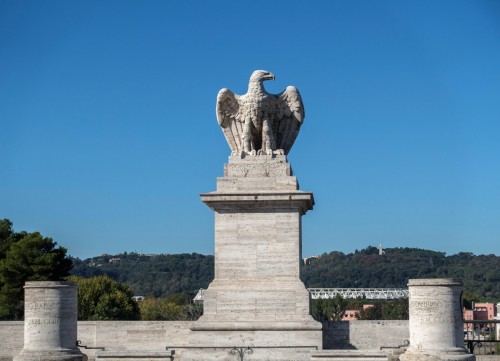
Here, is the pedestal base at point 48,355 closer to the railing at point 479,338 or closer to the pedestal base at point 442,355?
the pedestal base at point 442,355

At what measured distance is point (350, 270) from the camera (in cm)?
16838

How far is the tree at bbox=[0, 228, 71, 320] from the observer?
4481 centimetres

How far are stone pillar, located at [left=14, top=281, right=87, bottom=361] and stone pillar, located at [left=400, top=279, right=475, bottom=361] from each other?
793 cm

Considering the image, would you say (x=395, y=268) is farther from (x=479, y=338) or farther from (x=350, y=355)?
(x=350, y=355)

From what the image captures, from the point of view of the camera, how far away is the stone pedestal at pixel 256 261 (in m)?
25.0

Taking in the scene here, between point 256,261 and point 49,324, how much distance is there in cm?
541

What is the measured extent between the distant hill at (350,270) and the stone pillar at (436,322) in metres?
113

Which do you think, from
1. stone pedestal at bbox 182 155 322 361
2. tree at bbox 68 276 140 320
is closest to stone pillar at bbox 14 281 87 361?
stone pedestal at bbox 182 155 322 361

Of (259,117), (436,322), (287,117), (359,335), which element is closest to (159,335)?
(359,335)

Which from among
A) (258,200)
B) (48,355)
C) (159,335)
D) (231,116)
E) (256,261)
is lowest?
(48,355)

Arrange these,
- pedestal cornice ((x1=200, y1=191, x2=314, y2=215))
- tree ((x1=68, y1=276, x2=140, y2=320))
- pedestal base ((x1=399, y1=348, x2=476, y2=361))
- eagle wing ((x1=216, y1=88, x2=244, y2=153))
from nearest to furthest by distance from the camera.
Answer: pedestal base ((x1=399, y1=348, x2=476, y2=361)), pedestal cornice ((x1=200, y1=191, x2=314, y2=215)), eagle wing ((x1=216, y1=88, x2=244, y2=153)), tree ((x1=68, y1=276, x2=140, y2=320))

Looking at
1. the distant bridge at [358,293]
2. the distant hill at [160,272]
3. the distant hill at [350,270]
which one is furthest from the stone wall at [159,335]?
the distant hill at [350,270]

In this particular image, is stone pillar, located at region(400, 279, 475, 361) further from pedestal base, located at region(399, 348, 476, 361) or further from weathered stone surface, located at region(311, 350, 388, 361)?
weathered stone surface, located at region(311, 350, 388, 361)

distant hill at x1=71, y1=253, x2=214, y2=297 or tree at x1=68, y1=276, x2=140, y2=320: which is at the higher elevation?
distant hill at x1=71, y1=253, x2=214, y2=297
